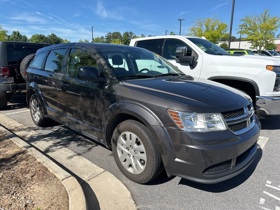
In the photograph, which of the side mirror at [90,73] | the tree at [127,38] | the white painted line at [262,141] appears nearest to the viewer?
the side mirror at [90,73]

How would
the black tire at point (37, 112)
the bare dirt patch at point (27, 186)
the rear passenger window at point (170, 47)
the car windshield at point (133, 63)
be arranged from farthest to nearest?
the rear passenger window at point (170, 47)
the black tire at point (37, 112)
the car windshield at point (133, 63)
the bare dirt patch at point (27, 186)

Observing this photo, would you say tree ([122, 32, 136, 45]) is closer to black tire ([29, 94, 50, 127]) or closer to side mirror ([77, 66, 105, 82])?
black tire ([29, 94, 50, 127])

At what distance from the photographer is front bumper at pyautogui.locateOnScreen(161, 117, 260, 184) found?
97.2 inches

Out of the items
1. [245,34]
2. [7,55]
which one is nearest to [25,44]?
[7,55]

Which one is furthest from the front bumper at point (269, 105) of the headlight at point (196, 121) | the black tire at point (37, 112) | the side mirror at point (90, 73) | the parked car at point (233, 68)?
the black tire at point (37, 112)

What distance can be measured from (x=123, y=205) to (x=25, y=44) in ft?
20.4

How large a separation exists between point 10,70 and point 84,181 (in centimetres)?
484

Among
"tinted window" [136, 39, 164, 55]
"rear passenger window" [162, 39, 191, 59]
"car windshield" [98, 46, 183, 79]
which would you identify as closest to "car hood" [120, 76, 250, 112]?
"car windshield" [98, 46, 183, 79]

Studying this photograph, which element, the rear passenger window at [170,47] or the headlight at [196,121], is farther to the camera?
the rear passenger window at [170,47]

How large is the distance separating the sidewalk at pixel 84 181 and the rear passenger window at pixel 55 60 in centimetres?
140

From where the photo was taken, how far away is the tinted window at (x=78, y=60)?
375 cm

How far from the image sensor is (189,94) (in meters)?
2.84

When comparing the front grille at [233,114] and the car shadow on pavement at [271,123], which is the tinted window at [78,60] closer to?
the front grille at [233,114]

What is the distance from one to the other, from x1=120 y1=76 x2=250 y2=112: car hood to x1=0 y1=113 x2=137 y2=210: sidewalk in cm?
114
